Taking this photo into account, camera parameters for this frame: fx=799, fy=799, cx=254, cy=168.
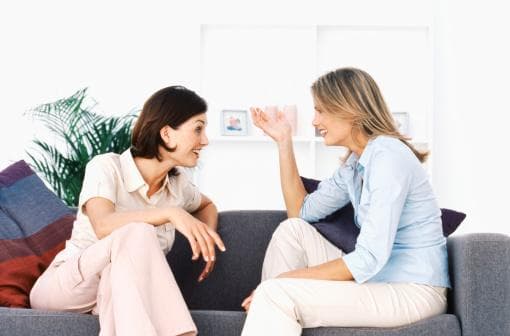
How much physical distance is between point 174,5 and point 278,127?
9.00ft

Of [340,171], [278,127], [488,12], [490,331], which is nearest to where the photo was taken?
[490,331]

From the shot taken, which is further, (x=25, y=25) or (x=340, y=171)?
(x=25, y=25)

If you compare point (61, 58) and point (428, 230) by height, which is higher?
point (61, 58)

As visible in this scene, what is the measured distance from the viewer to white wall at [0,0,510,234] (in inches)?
206

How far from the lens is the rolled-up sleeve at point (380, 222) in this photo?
222 cm

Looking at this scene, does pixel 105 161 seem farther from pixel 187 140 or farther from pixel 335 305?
pixel 335 305

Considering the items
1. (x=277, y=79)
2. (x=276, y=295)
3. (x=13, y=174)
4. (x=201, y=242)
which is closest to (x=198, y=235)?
(x=201, y=242)

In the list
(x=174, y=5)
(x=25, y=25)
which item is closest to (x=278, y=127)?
(x=174, y=5)

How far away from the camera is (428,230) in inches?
92.4

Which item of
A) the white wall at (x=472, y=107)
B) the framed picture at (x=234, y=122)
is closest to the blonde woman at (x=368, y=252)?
the framed picture at (x=234, y=122)

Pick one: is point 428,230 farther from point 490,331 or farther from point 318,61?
point 318,61

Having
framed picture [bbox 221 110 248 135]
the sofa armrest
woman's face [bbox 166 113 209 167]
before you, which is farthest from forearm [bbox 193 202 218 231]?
framed picture [bbox 221 110 248 135]

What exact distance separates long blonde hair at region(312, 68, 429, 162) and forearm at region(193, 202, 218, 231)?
641mm

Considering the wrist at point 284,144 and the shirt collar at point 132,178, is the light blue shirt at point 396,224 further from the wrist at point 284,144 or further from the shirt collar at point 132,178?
the shirt collar at point 132,178
